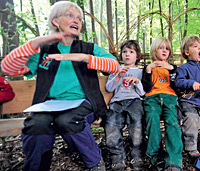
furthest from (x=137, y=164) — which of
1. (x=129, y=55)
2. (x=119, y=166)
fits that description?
(x=129, y=55)

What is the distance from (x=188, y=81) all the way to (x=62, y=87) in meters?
1.34

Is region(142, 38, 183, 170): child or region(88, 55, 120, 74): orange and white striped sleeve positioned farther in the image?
region(142, 38, 183, 170): child

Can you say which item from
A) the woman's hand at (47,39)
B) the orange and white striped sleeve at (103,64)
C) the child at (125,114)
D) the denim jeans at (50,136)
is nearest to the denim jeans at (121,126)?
the child at (125,114)

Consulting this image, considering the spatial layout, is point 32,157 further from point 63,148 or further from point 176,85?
point 176,85

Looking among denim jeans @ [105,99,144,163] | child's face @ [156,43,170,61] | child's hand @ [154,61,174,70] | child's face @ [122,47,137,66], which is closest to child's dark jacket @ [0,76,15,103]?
denim jeans @ [105,99,144,163]

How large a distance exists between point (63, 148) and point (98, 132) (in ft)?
1.83

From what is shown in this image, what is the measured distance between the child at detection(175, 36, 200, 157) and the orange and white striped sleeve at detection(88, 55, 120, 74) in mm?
871

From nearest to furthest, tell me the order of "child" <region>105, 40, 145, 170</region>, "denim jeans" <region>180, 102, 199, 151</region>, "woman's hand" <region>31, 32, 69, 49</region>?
"woman's hand" <region>31, 32, 69, 49</region> → "child" <region>105, 40, 145, 170</region> → "denim jeans" <region>180, 102, 199, 151</region>

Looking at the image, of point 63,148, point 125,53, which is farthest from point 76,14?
point 63,148

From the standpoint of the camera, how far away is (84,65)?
153cm

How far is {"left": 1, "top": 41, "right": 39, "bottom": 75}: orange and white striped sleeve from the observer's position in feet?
4.26

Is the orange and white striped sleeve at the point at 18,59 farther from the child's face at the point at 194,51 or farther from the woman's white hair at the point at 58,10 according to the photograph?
the child's face at the point at 194,51

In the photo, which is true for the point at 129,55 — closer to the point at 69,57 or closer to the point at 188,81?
the point at 188,81

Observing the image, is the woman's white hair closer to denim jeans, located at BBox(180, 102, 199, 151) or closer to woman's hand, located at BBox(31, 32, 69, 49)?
woman's hand, located at BBox(31, 32, 69, 49)
